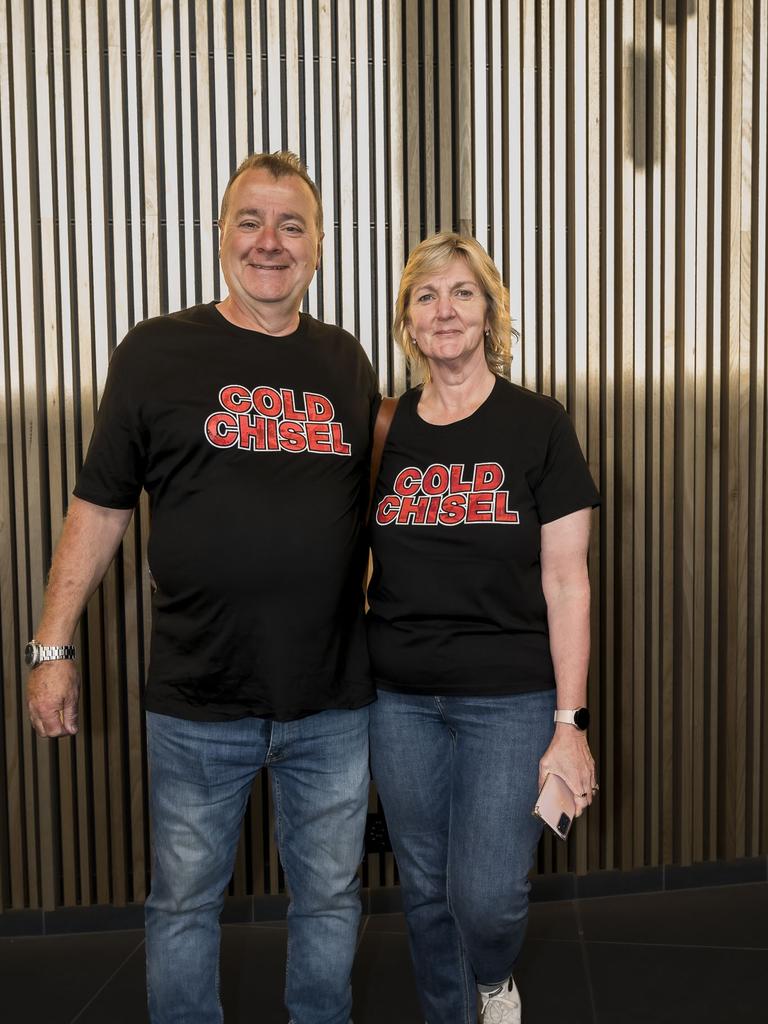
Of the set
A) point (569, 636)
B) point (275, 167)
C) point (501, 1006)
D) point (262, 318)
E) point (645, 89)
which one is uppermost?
point (645, 89)

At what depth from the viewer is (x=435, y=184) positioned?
329 centimetres

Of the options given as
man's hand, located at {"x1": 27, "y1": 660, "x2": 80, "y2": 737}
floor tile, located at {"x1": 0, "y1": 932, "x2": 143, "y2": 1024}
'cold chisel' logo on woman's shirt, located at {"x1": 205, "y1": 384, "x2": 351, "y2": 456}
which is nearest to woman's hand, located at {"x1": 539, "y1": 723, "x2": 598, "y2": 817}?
'cold chisel' logo on woman's shirt, located at {"x1": 205, "y1": 384, "x2": 351, "y2": 456}

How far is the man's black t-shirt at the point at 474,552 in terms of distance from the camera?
2088 mm

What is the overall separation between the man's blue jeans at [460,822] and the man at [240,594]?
104mm

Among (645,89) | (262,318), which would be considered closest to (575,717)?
(262,318)

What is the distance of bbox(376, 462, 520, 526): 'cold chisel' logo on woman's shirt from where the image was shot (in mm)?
2096

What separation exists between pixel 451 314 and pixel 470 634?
0.70m

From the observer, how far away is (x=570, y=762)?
211 centimetres

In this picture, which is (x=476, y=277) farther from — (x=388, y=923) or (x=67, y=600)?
(x=388, y=923)

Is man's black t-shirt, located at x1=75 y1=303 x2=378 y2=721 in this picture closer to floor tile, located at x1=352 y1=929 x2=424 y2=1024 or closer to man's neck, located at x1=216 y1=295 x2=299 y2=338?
man's neck, located at x1=216 y1=295 x2=299 y2=338

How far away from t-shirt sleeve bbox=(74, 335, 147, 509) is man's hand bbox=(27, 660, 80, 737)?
1.18ft

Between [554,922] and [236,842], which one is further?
[554,922]

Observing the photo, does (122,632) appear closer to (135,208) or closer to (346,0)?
(135,208)

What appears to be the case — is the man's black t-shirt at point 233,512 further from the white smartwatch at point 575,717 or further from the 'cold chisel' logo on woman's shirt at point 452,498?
the white smartwatch at point 575,717
